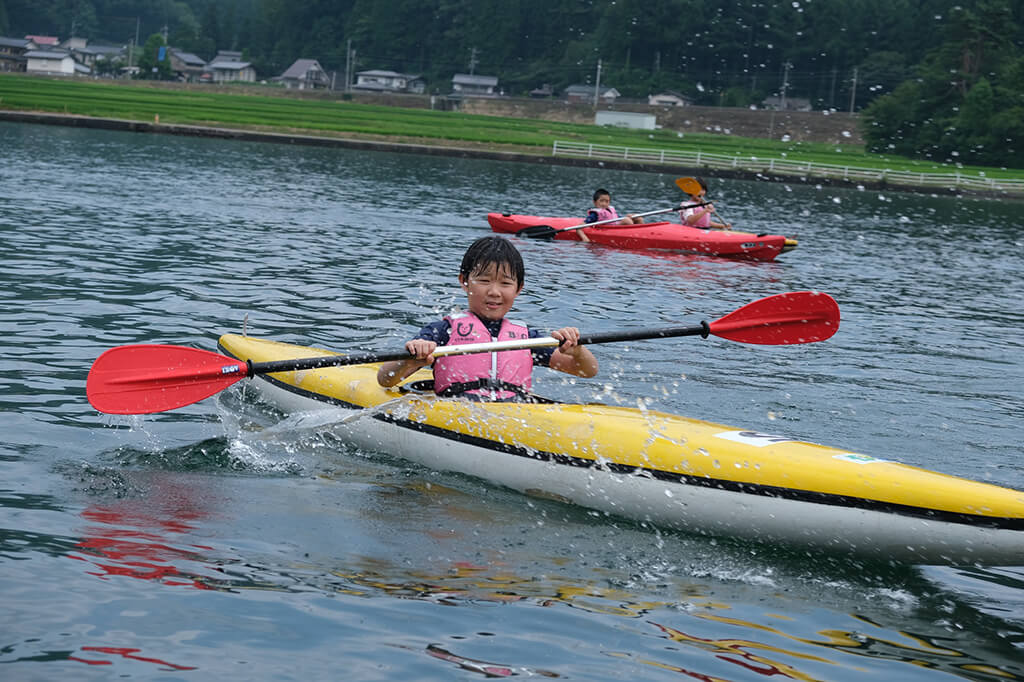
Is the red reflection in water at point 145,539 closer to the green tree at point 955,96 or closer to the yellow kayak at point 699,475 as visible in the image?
the yellow kayak at point 699,475

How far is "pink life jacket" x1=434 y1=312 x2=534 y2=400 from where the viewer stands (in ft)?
23.8

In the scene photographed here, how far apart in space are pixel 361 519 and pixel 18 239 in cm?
1124

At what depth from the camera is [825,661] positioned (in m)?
4.89

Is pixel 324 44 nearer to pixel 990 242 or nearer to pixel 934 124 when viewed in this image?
pixel 934 124

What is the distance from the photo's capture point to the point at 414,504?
6.75 metres

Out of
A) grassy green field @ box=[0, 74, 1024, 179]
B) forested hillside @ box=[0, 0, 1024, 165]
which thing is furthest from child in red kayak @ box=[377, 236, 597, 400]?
forested hillside @ box=[0, 0, 1024, 165]

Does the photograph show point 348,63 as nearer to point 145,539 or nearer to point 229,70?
point 229,70

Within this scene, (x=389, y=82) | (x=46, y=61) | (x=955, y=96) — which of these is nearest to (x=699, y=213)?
(x=955, y=96)

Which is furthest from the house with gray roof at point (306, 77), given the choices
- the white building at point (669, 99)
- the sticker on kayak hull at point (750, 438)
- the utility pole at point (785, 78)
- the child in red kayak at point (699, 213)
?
the sticker on kayak hull at point (750, 438)

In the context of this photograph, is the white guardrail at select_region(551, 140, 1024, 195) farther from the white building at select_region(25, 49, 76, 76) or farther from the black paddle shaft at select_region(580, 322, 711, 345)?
the white building at select_region(25, 49, 76, 76)

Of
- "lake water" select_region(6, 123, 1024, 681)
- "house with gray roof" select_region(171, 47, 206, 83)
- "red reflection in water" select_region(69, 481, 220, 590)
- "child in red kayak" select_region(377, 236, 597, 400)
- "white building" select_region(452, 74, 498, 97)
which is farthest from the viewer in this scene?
"house with gray roof" select_region(171, 47, 206, 83)

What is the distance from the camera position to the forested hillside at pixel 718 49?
61.3 meters

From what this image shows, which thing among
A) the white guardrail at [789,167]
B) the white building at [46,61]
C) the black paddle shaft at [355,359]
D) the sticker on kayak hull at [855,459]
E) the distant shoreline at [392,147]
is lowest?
the sticker on kayak hull at [855,459]

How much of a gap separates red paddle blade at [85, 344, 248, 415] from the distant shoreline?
41373mm
